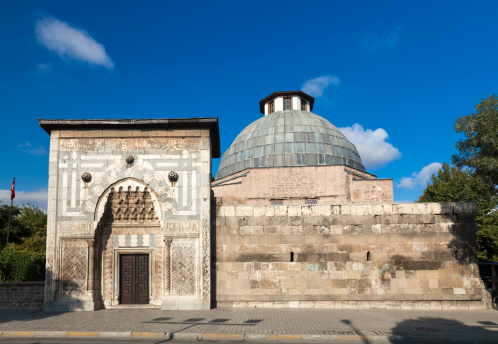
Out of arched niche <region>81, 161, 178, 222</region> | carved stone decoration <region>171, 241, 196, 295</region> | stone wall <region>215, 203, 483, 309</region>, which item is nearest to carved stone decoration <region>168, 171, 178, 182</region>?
arched niche <region>81, 161, 178, 222</region>

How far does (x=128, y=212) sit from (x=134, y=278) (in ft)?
7.47

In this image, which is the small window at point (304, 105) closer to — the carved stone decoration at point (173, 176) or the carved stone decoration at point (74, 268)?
the carved stone decoration at point (173, 176)

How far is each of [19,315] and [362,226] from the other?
11271 mm

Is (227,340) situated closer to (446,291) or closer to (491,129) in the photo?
(446,291)

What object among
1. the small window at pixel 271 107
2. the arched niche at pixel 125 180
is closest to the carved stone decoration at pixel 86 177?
the arched niche at pixel 125 180

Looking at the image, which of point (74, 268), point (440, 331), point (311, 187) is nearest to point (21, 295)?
point (74, 268)

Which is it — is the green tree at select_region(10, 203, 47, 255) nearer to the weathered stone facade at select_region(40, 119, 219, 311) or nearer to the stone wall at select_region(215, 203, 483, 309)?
the weathered stone facade at select_region(40, 119, 219, 311)

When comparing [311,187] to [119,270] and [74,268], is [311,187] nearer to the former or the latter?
[119,270]

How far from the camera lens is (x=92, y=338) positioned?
28.5 ft

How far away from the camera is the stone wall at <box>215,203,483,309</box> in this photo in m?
12.2

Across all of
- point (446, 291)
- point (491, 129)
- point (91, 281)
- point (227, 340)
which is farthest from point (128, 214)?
point (491, 129)

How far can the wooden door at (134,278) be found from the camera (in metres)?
12.4

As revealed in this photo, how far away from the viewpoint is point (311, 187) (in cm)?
2153

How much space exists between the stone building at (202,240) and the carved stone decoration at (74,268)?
0.03 meters
